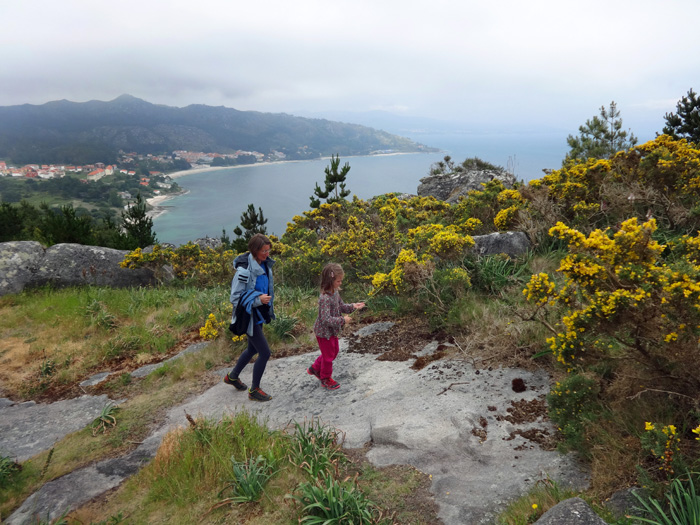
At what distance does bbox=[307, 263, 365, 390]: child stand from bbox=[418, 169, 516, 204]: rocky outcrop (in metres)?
13.0

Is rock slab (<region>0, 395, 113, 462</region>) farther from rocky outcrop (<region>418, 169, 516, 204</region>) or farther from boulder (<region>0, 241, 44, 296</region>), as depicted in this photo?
rocky outcrop (<region>418, 169, 516, 204</region>)

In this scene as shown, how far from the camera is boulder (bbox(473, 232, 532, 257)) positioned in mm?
7559

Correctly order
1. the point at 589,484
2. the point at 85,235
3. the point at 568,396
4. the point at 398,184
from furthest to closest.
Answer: the point at 398,184, the point at 85,235, the point at 568,396, the point at 589,484

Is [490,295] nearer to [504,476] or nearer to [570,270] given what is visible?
[570,270]

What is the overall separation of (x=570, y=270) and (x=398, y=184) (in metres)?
112

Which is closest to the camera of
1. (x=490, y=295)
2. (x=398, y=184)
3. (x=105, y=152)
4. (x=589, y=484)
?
(x=589, y=484)

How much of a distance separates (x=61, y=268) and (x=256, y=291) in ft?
33.4

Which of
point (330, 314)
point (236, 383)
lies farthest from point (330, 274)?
point (236, 383)

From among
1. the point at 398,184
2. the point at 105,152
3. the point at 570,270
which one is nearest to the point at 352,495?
the point at 570,270

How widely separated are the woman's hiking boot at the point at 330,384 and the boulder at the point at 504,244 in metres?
4.04

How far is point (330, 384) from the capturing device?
5.33m

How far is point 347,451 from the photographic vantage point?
3939 mm

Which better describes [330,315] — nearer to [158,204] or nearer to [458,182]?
[458,182]

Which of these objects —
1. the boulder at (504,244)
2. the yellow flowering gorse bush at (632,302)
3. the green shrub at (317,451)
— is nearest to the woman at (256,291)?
the green shrub at (317,451)
